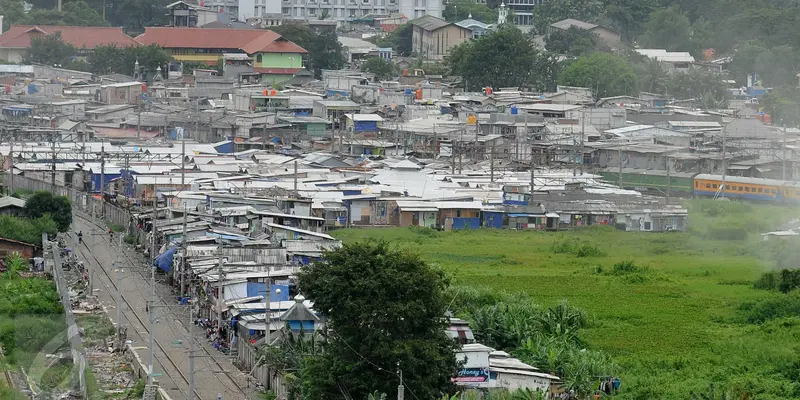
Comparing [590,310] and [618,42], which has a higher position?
[618,42]

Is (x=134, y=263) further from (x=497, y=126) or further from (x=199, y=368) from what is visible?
(x=497, y=126)

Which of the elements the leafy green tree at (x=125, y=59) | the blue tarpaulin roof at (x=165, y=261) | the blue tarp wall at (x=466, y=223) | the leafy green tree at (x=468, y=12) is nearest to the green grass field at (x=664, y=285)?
the blue tarp wall at (x=466, y=223)

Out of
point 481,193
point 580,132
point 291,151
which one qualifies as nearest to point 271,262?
point 481,193

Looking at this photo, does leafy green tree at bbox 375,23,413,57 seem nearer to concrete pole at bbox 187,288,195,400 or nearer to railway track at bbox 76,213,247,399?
railway track at bbox 76,213,247,399

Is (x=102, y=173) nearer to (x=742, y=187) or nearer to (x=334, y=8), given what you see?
(x=742, y=187)

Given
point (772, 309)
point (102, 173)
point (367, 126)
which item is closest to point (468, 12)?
point (367, 126)

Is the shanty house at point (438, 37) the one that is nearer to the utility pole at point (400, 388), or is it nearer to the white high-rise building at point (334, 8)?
the white high-rise building at point (334, 8)
